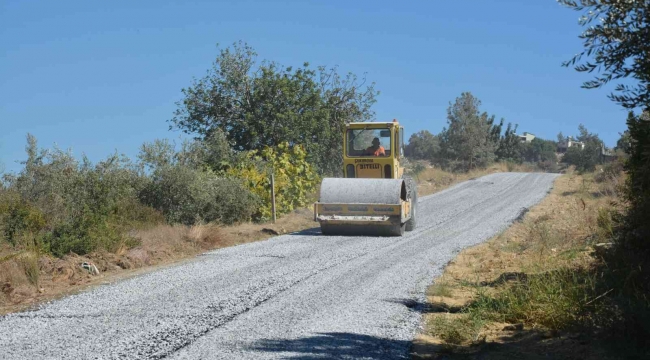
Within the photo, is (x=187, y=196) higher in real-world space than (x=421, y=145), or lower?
lower

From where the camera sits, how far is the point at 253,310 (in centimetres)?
960

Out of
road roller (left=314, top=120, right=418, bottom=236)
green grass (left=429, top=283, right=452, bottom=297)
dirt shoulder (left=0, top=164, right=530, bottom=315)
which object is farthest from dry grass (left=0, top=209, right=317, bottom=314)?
green grass (left=429, top=283, right=452, bottom=297)

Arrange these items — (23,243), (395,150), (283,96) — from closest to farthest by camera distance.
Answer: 1. (23,243)
2. (395,150)
3. (283,96)

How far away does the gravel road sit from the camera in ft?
25.3

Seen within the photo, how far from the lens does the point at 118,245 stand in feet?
50.5

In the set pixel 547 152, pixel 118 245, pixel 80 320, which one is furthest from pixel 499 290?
pixel 547 152

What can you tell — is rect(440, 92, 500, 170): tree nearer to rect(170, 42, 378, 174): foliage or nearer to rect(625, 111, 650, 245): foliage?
rect(170, 42, 378, 174): foliage

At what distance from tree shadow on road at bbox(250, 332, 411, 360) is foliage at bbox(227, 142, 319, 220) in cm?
1703

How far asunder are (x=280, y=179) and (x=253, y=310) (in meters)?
17.3

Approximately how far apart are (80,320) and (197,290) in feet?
7.31

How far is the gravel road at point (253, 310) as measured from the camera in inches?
303

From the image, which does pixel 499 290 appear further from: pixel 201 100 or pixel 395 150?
pixel 201 100

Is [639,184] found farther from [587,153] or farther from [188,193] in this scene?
[587,153]

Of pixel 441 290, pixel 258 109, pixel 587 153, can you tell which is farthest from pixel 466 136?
pixel 441 290
